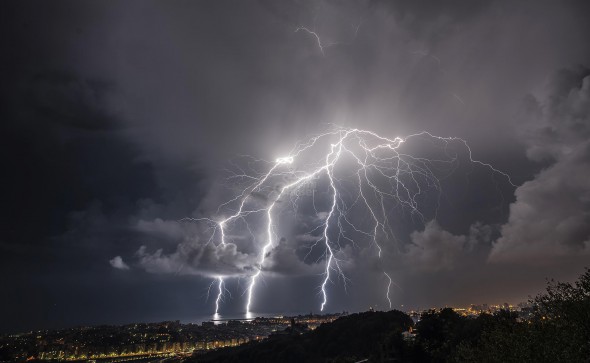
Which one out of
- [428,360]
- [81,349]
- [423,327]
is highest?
[423,327]

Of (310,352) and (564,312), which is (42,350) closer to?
(310,352)

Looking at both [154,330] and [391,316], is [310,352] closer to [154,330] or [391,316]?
[391,316]

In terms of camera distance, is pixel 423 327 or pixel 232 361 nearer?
pixel 423 327

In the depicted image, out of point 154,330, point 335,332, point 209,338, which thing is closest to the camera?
point 335,332

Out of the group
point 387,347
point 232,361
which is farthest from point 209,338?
point 387,347

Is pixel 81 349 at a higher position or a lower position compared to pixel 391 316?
lower

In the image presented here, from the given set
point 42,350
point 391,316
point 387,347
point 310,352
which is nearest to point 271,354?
point 310,352

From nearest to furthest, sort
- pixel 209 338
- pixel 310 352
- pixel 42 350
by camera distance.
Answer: pixel 310 352, pixel 42 350, pixel 209 338
